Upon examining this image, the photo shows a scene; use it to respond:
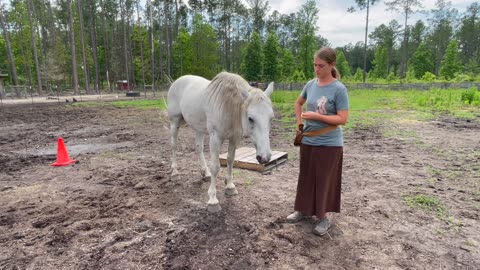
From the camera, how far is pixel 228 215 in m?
3.53

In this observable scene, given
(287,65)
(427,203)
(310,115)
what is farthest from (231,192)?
(287,65)

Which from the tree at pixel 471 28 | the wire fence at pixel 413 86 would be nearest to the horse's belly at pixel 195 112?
the wire fence at pixel 413 86

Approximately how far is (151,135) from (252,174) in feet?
15.9

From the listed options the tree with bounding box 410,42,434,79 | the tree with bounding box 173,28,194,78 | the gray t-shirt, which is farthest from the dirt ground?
the tree with bounding box 410,42,434,79

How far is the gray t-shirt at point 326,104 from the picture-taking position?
111 inches

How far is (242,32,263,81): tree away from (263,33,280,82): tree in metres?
0.86

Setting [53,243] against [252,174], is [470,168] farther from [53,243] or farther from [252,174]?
[53,243]

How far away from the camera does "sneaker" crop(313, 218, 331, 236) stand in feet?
9.98

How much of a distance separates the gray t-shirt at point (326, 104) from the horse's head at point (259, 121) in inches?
16.6

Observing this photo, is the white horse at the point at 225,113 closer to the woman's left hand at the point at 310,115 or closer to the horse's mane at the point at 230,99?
the horse's mane at the point at 230,99

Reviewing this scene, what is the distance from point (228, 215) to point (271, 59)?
39722 millimetres

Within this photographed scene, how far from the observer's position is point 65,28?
44250 mm

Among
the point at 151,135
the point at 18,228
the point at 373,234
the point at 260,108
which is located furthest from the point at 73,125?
the point at 373,234

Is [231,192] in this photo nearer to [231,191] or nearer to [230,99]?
[231,191]
